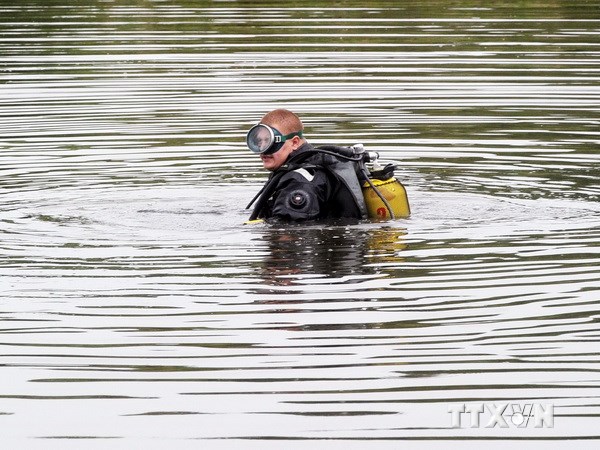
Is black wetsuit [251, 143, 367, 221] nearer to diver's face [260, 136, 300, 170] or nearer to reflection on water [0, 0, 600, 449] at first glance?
diver's face [260, 136, 300, 170]

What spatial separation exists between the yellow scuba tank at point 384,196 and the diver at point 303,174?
0.07 m

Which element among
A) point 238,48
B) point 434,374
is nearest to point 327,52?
point 238,48

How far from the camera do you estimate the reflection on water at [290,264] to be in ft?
20.6

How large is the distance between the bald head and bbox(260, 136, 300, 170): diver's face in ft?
0.23

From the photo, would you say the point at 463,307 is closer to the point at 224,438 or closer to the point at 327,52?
the point at 224,438

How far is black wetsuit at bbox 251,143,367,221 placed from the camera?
32.1 feet

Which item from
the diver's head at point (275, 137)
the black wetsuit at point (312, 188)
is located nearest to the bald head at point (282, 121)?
the diver's head at point (275, 137)

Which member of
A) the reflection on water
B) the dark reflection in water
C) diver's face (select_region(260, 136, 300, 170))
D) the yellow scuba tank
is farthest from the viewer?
the yellow scuba tank

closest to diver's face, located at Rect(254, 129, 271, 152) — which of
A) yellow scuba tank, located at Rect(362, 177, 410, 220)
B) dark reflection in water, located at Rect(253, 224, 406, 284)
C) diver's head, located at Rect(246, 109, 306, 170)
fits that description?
diver's head, located at Rect(246, 109, 306, 170)

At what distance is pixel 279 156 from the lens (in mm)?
9906

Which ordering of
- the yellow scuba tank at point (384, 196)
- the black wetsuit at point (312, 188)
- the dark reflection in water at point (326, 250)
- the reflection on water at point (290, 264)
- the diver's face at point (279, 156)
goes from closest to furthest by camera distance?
1. the reflection on water at point (290, 264)
2. the dark reflection in water at point (326, 250)
3. the black wetsuit at point (312, 188)
4. the diver's face at point (279, 156)
5. the yellow scuba tank at point (384, 196)

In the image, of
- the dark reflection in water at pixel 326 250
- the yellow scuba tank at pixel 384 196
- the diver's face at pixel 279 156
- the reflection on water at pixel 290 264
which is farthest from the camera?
the yellow scuba tank at pixel 384 196

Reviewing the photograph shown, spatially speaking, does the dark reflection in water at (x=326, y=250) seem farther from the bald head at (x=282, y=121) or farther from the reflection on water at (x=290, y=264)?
the bald head at (x=282, y=121)

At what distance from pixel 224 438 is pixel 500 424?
105cm
